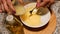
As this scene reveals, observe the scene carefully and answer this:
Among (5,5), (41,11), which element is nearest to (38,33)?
(41,11)

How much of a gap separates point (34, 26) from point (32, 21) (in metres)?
0.05

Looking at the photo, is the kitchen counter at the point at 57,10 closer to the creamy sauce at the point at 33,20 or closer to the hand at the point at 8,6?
the creamy sauce at the point at 33,20

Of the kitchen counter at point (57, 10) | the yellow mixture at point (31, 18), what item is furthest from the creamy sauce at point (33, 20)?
the kitchen counter at point (57, 10)

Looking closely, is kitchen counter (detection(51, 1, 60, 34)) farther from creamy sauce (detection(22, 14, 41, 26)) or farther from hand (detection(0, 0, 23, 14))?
hand (detection(0, 0, 23, 14))

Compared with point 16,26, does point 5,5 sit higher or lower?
higher

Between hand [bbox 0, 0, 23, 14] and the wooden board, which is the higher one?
hand [bbox 0, 0, 23, 14]

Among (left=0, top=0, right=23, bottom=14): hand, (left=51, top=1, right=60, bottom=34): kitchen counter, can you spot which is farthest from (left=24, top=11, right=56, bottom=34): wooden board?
(left=0, top=0, right=23, bottom=14): hand

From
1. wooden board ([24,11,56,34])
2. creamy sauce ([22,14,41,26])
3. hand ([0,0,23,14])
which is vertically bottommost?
wooden board ([24,11,56,34])

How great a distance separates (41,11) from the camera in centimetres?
100

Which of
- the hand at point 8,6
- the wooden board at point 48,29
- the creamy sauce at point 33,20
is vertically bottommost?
the wooden board at point 48,29

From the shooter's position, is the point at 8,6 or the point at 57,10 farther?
the point at 57,10

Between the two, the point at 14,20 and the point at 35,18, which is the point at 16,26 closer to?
the point at 14,20

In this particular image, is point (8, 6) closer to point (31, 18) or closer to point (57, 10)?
point (31, 18)

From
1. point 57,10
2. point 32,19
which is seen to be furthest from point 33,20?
point 57,10
